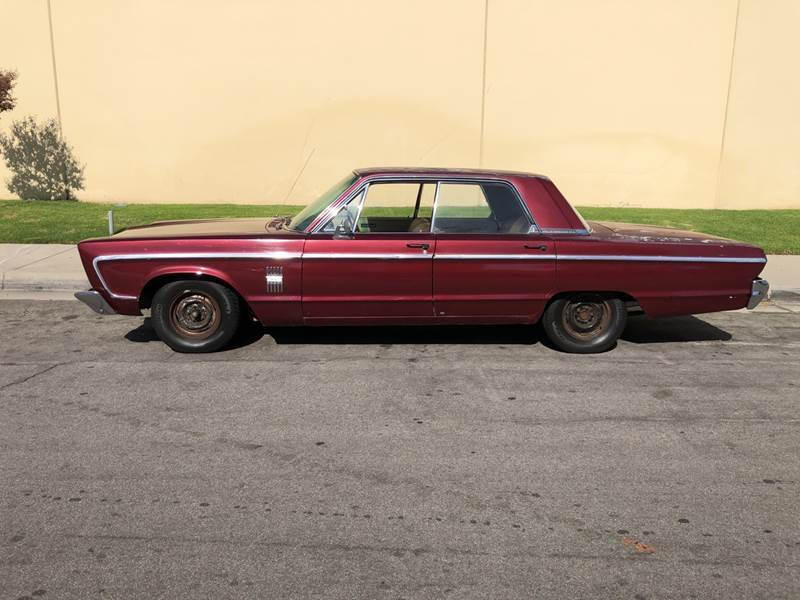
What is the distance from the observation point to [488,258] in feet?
19.6

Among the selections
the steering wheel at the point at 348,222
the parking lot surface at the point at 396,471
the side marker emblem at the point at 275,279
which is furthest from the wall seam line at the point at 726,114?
the side marker emblem at the point at 275,279

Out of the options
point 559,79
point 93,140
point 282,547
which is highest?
point 559,79

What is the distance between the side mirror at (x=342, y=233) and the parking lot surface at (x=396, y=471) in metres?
0.99

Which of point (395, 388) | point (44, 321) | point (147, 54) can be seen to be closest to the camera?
point (395, 388)

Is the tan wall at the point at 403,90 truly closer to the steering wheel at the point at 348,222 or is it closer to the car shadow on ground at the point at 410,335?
the car shadow on ground at the point at 410,335

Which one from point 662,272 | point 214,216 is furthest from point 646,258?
point 214,216

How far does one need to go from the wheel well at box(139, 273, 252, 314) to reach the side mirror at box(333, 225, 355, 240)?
0.91m

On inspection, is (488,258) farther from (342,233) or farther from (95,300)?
(95,300)

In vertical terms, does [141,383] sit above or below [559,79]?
below

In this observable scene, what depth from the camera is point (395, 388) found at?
5.36 m

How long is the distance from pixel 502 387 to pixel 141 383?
265cm

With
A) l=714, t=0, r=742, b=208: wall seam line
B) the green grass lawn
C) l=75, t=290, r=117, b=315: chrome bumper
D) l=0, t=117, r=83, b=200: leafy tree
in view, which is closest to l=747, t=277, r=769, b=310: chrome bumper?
the green grass lawn

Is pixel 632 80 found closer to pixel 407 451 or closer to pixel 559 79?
pixel 559 79

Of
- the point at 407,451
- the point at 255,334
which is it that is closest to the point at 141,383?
the point at 255,334
